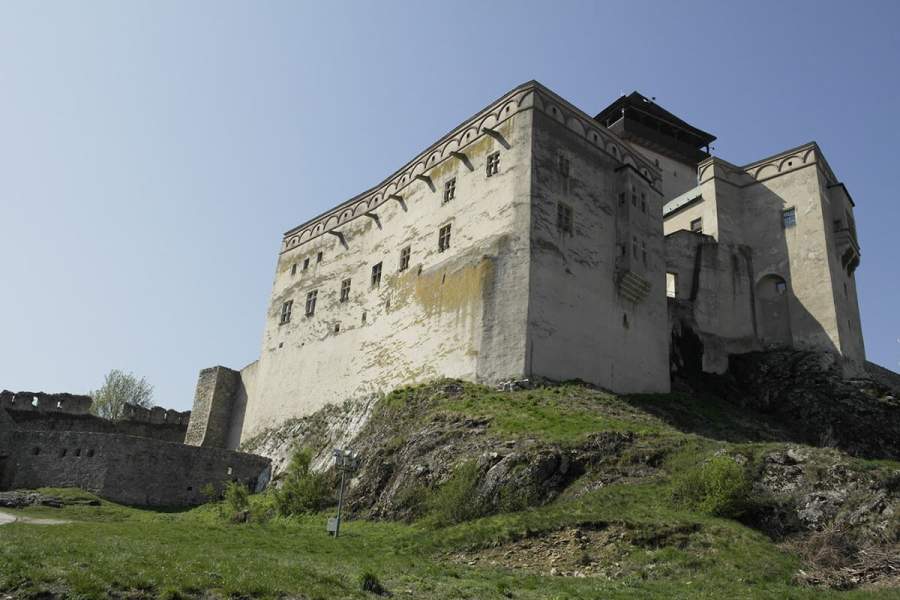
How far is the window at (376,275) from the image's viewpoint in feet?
122

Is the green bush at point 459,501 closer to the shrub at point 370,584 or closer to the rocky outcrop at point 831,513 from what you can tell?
the rocky outcrop at point 831,513

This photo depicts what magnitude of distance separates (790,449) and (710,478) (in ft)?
8.41

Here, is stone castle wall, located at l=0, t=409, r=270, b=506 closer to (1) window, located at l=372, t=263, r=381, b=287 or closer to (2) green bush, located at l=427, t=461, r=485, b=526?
(1) window, located at l=372, t=263, r=381, b=287

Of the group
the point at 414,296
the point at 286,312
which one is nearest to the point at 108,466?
the point at 414,296

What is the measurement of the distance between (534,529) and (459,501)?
335 cm

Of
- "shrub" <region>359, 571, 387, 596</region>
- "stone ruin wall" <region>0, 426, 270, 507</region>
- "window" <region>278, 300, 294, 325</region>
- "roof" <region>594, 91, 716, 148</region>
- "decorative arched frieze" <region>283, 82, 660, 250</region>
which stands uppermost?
"roof" <region>594, 91, 716, 148</region>

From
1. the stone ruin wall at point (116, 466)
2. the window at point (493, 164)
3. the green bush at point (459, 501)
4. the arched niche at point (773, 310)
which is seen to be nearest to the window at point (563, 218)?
the window at point (493, 164)

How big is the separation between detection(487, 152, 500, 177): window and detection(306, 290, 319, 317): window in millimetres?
12442

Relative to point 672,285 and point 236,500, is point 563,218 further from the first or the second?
point 236,500

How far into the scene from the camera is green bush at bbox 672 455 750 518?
16.6m

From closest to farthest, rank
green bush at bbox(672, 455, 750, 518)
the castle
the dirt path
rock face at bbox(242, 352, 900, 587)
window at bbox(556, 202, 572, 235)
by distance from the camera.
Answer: rock face at bbox(242, 352, 900, 587) < green bush at bbox(672, 455, 750, 518) < the dirt path < the castle < window at bbox(556, 202, 572, 235)

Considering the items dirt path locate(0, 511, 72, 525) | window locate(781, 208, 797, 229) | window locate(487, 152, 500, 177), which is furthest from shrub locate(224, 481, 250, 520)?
window locate(781, 208, 797, 229)

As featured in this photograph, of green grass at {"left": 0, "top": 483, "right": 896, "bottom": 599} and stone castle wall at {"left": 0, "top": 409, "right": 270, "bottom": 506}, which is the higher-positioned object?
stone castle wall at {"left": 0, "top": 409, "right": 270, "bottom": 506}

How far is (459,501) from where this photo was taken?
19750 mm
